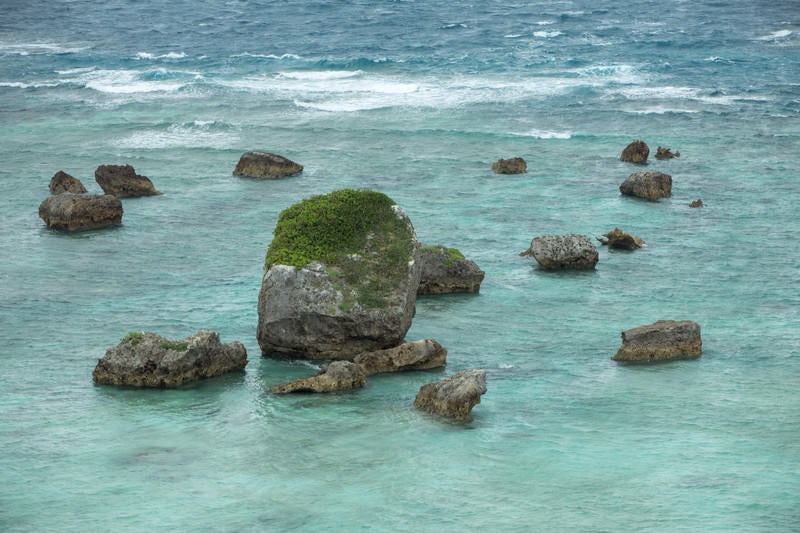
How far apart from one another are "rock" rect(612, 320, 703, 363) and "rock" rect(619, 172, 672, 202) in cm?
1947

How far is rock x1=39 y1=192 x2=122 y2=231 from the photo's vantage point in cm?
4559

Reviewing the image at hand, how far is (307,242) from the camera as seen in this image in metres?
31.0

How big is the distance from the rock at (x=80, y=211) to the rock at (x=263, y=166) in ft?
32.2

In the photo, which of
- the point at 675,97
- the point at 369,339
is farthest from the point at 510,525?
the point at 675,97

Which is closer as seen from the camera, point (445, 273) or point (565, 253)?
point (445, 273)

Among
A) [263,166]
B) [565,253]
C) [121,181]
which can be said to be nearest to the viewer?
[565,253]

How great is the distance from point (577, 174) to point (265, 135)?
62.0 feet

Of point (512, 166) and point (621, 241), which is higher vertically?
point (512, 166)

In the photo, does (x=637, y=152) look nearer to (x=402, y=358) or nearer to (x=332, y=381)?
(x=402, y=358)

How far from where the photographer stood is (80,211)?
45.7 meters

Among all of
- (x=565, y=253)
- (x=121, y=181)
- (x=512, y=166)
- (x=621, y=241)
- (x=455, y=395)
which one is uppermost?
(x=121, y=181)

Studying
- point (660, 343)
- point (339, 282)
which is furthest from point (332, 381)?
point (660, 343)

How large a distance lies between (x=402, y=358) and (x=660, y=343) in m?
6.85

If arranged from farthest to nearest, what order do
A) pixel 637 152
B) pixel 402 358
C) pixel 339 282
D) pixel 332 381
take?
1. pixel 637 152
2. pixel 339 282
3. pixel 402 358
4. pixel 332 381
